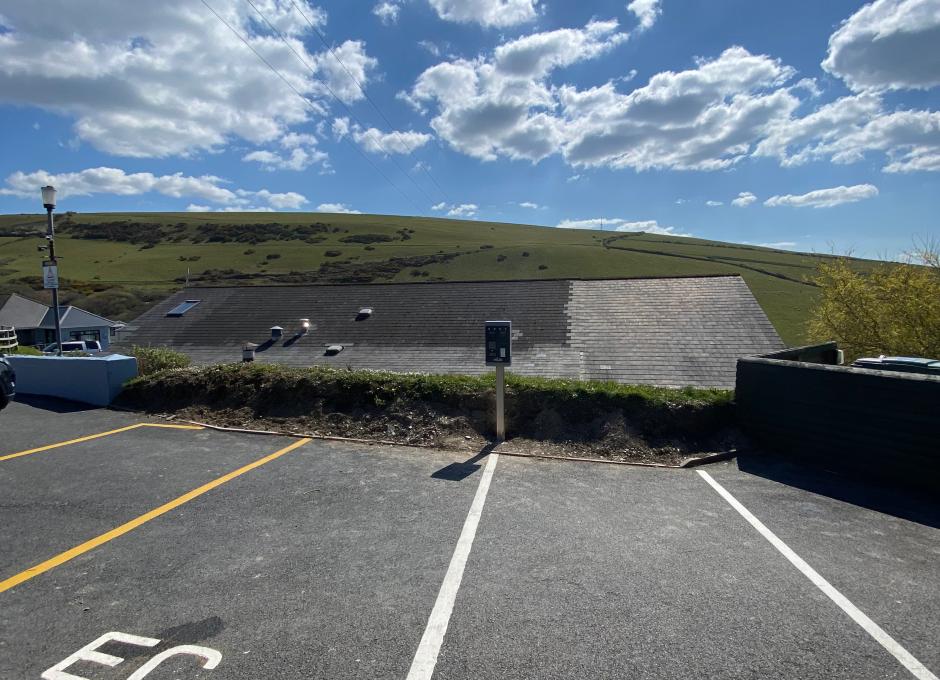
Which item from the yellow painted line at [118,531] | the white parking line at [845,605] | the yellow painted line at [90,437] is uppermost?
the yellow painted line at [90,437]

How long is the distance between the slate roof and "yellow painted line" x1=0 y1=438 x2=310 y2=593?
10.5 m

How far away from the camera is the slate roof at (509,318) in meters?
16.3

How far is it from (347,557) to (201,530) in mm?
1589

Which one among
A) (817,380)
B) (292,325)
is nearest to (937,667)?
(817,380)

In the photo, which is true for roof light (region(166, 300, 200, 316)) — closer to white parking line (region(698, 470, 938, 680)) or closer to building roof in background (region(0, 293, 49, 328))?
white parking line (region(698, 470, 938, 680))

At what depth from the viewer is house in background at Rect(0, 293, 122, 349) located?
44.5 m

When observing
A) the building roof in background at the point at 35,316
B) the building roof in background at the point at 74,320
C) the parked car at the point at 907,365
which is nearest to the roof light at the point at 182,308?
the parked car at the point at 907,365

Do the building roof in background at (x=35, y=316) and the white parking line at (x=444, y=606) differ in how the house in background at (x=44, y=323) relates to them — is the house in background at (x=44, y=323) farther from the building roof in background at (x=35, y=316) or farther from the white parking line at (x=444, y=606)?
the white parking line at (x=444, y=606)

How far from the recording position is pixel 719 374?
1502 cm

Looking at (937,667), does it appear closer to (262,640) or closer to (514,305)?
(262,640)

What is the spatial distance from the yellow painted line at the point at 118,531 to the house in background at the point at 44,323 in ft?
152

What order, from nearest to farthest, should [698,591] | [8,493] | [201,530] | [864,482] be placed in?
[698,591]
[201,530]
[8,493]
[864,482]

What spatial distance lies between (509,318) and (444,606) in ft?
55.3

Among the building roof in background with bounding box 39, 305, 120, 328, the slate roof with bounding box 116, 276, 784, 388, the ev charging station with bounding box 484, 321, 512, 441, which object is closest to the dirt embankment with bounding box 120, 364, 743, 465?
the ev charging station with bounding box 484, 321, 512, 441
